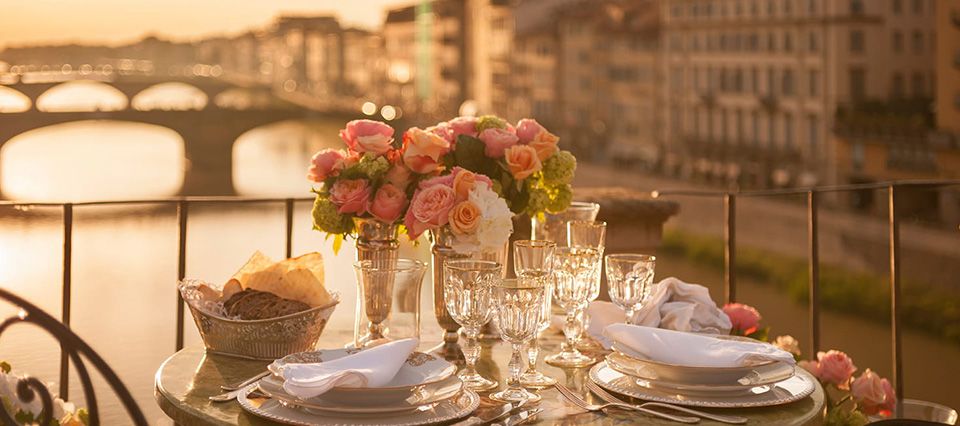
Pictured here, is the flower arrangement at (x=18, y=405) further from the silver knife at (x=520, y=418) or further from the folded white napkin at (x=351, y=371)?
the silver knife at (x=520, y=418)

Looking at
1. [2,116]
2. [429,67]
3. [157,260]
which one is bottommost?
[157,260]

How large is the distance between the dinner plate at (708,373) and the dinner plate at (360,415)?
27cm

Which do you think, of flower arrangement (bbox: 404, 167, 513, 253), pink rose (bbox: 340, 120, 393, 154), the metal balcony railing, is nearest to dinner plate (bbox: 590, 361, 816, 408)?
flower arrangement (bbox: 404, 167, 513, 253)

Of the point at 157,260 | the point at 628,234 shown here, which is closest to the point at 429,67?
the point at 157,260

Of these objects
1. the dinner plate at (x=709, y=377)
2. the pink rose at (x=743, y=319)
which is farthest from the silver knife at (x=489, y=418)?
the pink rose at (x=743, y=319)

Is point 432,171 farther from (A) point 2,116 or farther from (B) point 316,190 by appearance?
(A) point 2,116

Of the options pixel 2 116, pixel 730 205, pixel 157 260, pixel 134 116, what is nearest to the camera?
pixel 730 205

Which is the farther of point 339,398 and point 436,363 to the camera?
point 436,363

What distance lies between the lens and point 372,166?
6.59 feet

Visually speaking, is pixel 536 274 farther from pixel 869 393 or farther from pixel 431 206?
pixel 869 393

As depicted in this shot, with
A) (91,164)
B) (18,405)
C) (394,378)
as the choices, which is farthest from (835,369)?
(91,164)

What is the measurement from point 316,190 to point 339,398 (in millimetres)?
520

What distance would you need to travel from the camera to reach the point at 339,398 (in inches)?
64.7

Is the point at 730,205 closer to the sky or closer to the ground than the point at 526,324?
closer to the sky
